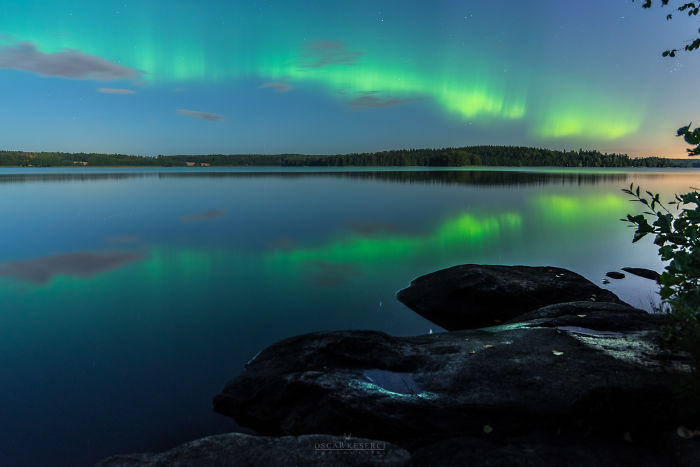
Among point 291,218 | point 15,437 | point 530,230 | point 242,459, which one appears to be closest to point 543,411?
point 242,459

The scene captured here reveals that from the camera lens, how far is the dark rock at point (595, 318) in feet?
31.9

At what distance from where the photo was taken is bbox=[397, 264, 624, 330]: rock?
14.3 metres

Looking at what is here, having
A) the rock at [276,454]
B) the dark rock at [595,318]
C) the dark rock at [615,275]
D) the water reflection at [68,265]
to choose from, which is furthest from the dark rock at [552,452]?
the water reflection at [68,265]

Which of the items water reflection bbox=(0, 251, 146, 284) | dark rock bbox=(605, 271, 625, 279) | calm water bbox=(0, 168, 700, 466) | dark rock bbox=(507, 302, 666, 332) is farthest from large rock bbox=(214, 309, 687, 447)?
water reflection bbox=(0, 251, 146, 284)

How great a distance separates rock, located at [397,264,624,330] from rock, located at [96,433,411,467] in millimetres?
9376

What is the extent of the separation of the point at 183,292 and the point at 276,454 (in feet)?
47.2

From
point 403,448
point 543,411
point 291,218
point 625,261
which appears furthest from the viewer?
point 291,218

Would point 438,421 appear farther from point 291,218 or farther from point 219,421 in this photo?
point 291,218

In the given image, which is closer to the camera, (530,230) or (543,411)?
(543,411)

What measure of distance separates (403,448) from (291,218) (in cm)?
3878

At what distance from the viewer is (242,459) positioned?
17.8 feet

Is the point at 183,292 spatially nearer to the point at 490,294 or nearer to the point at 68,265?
the point at 68,265

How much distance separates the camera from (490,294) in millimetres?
14797

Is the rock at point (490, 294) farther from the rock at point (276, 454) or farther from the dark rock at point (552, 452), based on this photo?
the rock at point (276, 454)
